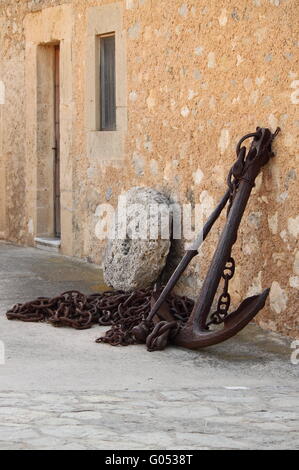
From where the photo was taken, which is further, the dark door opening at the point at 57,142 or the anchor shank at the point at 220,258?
the dark door opening at the point at 57,142

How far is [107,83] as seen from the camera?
31.3ft

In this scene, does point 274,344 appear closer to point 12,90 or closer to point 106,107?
point 106,107

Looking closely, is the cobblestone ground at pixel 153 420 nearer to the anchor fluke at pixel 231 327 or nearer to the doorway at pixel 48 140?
the anchor fluke at pixel 231 327

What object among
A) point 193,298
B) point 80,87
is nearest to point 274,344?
point 193,298

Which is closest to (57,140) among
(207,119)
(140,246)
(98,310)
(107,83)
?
(107,83)

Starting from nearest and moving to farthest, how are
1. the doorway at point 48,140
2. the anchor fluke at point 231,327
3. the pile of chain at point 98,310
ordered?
the anchor fluke at point 231,327 → the pile of chain at point 98,310 → the doorway at point 48,140

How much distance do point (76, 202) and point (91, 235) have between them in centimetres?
49

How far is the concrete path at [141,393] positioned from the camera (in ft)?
14.9

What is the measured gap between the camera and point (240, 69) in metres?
7.21

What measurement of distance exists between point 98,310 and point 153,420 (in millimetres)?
2570

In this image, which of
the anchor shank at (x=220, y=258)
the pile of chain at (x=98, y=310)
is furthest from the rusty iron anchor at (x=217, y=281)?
the pile of chain at (x=98, y=310)

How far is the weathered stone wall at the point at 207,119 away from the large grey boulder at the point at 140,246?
213mm

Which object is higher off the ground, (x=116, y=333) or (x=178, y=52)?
(x=178, y=52)

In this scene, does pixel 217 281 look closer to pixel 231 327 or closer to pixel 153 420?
pixel 231 327
